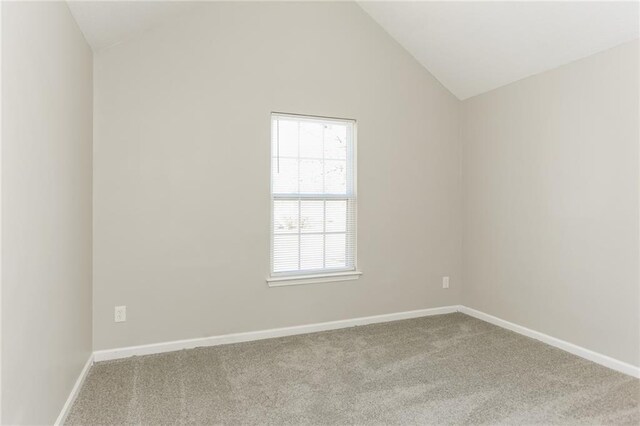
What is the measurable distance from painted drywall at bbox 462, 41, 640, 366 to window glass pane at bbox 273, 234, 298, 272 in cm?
184

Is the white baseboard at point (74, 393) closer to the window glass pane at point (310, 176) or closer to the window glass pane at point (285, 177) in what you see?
the window glass pane at point (285, 177)

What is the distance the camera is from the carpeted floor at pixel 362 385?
208 cm

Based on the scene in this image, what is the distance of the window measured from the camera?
3352 millimetres

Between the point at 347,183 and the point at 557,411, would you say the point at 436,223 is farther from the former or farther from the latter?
the point at 557,411

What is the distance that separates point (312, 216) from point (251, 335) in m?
1.13

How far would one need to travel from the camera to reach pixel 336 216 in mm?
3578

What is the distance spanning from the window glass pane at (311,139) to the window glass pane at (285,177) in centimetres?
15

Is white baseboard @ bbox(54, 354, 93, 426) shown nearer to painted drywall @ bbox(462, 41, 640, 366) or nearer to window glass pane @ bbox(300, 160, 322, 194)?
window glass pane @ bbox(300, 160, 322, 194)

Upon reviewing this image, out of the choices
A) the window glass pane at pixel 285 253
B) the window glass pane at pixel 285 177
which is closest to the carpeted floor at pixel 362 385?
the window glass pane at pixel 285 253

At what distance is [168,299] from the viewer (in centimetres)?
299

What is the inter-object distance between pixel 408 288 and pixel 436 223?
0.72 meters

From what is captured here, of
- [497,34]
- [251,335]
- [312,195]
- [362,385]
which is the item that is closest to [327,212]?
[312,195]

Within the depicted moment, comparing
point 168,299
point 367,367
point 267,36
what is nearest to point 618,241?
point 367,367

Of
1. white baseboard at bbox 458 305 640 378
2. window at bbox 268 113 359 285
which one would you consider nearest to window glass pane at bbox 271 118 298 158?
window at bbox 268 113 359 285
